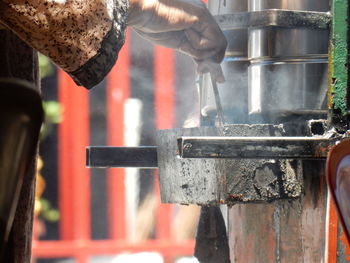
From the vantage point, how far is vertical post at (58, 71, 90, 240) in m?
6.32

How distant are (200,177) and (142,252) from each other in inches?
160

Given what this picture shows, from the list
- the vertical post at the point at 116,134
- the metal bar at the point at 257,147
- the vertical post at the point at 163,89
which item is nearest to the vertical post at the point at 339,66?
the metal bar at the point at 257,147

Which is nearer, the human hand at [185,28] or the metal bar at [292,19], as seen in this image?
the human hand at [185,28]

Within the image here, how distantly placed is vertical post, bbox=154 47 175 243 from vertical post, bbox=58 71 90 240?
0.65 m

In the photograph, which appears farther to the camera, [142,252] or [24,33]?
[142,252]

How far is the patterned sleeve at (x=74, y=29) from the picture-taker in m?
1.80

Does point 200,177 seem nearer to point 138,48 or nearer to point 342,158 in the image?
point 342,158

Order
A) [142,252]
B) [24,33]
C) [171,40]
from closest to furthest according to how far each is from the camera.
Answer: [24,33]
[171,40]
[142,252]

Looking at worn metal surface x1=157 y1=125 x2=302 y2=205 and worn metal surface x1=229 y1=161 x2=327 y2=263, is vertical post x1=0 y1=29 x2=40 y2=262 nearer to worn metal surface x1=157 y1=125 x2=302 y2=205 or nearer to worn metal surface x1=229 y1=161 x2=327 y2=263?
worn metal surface x1=157 y1=125 x2=302 y2=205

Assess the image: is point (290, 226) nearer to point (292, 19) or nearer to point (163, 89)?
point (292, 19)

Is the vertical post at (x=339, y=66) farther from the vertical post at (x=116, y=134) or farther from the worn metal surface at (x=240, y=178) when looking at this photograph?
the vertical post at (x=116, y=134)

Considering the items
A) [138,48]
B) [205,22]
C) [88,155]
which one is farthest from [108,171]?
[205,22]

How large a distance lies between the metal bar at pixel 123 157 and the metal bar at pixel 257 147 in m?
0.64

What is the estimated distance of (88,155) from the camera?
8.54 feet
